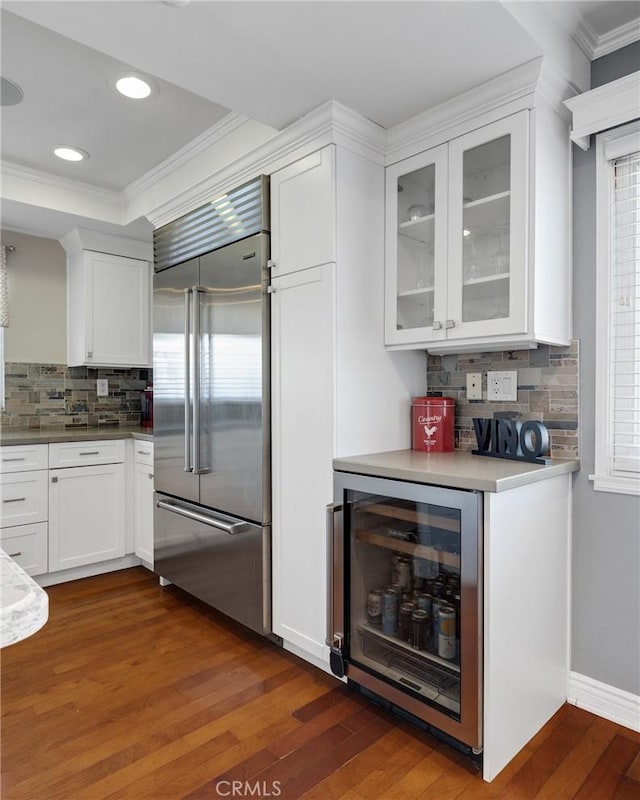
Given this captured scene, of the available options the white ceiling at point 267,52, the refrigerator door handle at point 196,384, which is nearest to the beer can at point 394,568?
the refrigerator door handle at point 196,384

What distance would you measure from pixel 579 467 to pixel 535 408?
0.28 m

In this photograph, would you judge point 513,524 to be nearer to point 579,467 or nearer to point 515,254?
point 579,467

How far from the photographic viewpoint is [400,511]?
1.84 metres

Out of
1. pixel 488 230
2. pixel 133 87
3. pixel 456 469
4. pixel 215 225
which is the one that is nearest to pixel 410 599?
pixel 456 469

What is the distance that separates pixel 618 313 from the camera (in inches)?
74.0

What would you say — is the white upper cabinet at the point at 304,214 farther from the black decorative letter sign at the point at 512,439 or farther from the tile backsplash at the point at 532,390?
the black decorative letter sign at the point at 512,439

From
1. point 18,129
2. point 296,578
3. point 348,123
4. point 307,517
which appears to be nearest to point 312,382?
point 307,517

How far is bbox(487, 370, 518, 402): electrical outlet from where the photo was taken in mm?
2115

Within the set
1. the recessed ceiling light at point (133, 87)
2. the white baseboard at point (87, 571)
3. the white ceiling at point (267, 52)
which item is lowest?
the white baseboard at point (87, 571)

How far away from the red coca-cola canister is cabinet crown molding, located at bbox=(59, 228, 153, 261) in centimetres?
263

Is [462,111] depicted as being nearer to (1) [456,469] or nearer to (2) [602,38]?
(2) [602,38]

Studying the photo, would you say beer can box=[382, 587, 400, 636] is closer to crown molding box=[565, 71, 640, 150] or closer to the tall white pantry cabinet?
the tall white pantry cabinet

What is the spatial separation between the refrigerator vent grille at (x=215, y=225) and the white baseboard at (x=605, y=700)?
2.27 m

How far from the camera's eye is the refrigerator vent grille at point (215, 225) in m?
2.32
